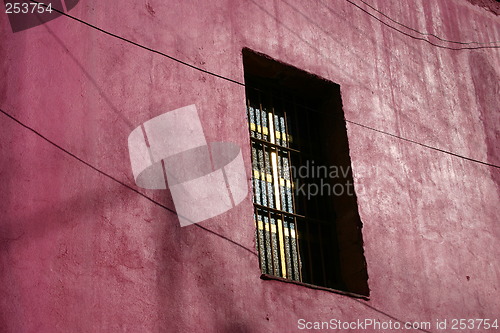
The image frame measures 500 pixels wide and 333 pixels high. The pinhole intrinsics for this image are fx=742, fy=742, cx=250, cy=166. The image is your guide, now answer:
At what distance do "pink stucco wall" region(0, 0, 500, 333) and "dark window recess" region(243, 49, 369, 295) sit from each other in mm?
110

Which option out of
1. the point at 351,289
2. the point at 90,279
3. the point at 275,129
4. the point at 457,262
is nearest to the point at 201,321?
the point at 90,279

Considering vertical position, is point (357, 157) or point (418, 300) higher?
point (357, 157)

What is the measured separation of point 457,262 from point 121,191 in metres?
2.83

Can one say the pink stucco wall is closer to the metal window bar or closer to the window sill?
the window sill

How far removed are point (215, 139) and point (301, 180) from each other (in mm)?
934

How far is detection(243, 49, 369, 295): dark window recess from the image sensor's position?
5258 mm

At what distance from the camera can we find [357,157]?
5672 millimetres

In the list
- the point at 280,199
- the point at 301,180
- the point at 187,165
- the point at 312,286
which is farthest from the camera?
the point at 301,180

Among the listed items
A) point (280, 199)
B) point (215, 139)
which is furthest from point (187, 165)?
point (280, 199)

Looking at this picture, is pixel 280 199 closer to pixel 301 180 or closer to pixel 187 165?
pixel 301 180

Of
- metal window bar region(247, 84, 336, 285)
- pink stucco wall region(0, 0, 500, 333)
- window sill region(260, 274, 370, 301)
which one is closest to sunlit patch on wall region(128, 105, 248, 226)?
pink stucco wall region(0, 0, 500, 333)

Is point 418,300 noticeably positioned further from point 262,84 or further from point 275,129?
point 262,84

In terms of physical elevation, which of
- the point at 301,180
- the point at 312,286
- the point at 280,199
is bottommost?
the point at 312,286

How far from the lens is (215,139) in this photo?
5008 mm
